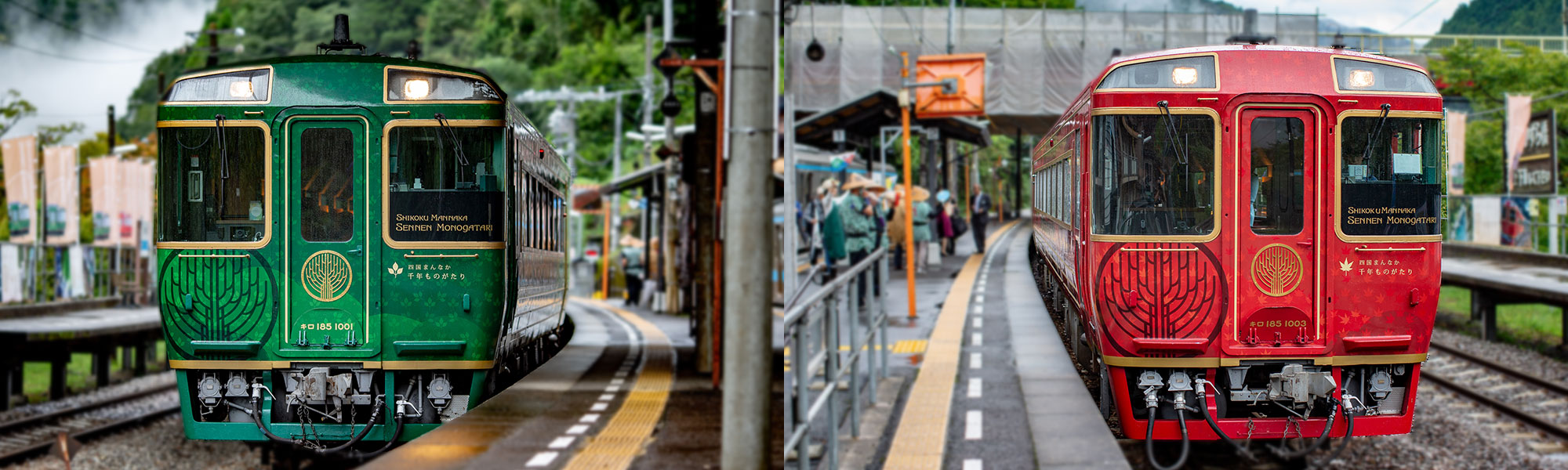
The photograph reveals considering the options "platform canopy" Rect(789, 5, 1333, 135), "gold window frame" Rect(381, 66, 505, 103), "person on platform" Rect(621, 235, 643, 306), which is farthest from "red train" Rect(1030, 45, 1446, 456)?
"person on platform" Rect(621, 235, 643, 306)

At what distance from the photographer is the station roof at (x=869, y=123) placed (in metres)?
11.6

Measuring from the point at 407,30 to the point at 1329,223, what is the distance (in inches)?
206

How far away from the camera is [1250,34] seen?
5.40 m

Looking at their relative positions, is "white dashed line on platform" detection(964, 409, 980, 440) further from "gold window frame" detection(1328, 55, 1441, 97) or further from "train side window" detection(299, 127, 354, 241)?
"train side window" detection(299, 127, 354, 241)

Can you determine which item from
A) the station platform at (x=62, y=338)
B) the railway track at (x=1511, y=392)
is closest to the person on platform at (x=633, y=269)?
the station platform at (x=62, y=338)

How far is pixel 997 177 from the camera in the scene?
970cm

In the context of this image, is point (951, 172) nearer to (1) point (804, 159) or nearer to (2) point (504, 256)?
(2) point (504, 256)

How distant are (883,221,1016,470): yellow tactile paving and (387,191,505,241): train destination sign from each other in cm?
671

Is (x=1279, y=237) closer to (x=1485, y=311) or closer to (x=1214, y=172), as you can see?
(x=1214, y=172)

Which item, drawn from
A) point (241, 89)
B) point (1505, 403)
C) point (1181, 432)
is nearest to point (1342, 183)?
point (1181, 432)

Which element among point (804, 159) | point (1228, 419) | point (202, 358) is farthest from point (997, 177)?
point (804, 159)

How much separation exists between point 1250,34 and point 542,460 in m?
16.7

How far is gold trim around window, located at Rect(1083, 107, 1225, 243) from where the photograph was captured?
5125 mm

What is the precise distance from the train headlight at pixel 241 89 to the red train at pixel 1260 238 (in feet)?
11.4
